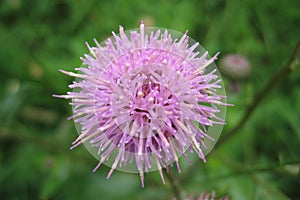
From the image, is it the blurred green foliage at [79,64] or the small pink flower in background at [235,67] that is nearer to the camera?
the blurred green foliage at [79,64]

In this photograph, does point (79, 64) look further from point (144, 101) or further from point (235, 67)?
point (144, 101)

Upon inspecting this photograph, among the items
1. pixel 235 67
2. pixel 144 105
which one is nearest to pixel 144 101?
pixel 144 105

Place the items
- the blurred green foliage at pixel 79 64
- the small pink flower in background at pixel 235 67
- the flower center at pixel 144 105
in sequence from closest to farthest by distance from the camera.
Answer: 1. the flower center at pixel 144 105
2. the blurred green foliage at pixel 79 64
3. the small pink flower in background at pixel 235 67

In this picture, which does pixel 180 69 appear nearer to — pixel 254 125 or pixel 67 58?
pixel 254 125

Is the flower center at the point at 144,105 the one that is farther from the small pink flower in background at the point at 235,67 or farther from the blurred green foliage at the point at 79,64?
the small pink flower in background at the point at 235,67

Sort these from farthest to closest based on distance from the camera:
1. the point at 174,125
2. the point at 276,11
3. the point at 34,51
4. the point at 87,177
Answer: the point at 34,51 < the point at 276,11 < the point at 87,177 < the point at 174,125

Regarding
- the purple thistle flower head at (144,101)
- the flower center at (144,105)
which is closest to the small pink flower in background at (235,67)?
the purple thistle flower head at (144,101)

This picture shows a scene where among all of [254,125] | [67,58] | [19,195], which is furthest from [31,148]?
[254,125]
